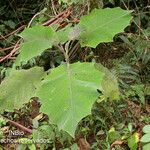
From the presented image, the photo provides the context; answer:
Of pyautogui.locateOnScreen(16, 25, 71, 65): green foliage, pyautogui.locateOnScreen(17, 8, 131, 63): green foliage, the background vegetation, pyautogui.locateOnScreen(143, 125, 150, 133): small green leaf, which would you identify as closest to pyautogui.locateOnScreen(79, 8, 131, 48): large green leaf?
pyautogui.locateOnScreen(17, 8, 131, 63): green foliage

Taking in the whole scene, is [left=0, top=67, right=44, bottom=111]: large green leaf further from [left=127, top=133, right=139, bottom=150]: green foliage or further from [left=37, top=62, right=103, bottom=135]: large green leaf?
[left=127, top=133, right=139, bottom=150]: green foliage

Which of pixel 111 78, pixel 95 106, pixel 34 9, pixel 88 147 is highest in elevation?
pixel 34 9

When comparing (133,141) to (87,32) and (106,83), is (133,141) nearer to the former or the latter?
(106,83)

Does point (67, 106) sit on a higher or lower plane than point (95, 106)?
higher

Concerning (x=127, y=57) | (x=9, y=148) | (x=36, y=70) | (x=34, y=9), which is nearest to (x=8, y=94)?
(x=36, y=70)

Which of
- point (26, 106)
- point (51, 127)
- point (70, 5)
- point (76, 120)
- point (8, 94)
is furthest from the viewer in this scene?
point (70, 5)

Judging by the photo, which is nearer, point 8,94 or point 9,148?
point 8,94

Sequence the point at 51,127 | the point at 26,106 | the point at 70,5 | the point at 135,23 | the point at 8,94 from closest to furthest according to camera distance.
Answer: the point at 8,94 → the point at 51,127 → the point at 26,106 → the point at 135,23 → the point at 70,5

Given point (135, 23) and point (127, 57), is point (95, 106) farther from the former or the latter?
point (135, 23)
